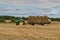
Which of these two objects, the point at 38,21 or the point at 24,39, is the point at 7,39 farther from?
the point at 38,21

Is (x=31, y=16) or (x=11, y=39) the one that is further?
(x=31, y=16)

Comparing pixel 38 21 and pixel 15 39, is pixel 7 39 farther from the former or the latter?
pixel 38 21

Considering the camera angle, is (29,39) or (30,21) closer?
(29,39)

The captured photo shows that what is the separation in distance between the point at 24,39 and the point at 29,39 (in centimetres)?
53

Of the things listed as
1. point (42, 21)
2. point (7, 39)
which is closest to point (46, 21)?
point (42, 21)

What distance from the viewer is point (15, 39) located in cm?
2217

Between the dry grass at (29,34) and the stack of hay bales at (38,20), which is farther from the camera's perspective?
the stack of hay bales at (38,20)

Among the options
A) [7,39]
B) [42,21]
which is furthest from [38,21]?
[7,39]

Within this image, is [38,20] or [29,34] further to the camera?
[38,20]

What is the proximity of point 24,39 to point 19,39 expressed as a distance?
53 centimetres

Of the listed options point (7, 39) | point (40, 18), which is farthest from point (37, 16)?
point (7, 39)

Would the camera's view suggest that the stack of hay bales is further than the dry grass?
Yes

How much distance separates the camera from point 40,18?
68.9 m

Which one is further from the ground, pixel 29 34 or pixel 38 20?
pixel 29 34
